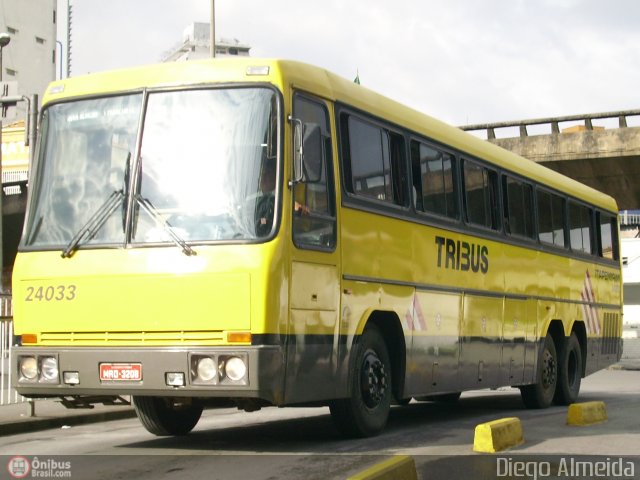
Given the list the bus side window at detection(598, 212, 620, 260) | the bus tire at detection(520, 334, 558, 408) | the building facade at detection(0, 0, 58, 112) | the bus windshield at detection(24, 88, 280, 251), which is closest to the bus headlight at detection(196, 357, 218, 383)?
the bus windshield at detection(24, 88, 280, 251)

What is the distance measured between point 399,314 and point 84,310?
3.41 meters

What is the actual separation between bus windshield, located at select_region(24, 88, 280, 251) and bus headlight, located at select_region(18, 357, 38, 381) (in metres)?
1.00

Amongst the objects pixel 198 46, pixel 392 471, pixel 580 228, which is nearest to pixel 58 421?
pixel 392 471

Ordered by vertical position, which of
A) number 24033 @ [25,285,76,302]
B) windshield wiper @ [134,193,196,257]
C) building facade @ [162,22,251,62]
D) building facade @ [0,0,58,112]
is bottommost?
number 24033 @ [25,285,76,302]

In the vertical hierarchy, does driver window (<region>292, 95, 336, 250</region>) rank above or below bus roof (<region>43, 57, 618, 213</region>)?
below

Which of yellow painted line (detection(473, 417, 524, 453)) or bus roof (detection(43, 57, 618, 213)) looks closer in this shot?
yellow painted line (detection(473, 417, 524, 453))

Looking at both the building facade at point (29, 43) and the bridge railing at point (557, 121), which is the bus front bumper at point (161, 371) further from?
the building facade at point (29, 43)

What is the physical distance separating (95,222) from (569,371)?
1025 centimetres

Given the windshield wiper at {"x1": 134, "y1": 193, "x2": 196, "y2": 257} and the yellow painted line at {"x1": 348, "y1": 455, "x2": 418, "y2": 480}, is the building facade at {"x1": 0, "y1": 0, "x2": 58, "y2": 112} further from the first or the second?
the yellow painted line at {"x1": 348, "y1": 455, "x2": 418, "y2": 480}

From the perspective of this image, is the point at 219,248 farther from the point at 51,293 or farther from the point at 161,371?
the point at 51,293

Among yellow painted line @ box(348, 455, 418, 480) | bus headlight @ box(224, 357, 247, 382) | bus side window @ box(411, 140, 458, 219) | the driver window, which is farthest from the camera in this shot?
bus side window @ box(411, 140, 458, 219)

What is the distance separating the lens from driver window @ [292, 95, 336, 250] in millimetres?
9992

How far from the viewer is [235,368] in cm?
938

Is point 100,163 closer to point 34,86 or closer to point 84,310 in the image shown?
point 84,310
